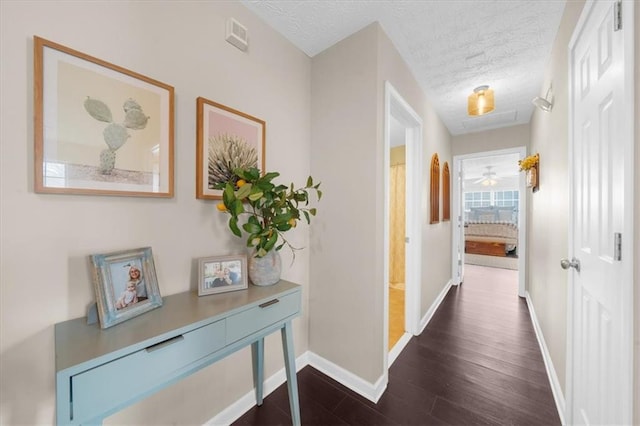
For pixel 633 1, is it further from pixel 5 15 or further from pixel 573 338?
pixel 5 15

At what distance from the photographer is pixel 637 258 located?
0.74 meters

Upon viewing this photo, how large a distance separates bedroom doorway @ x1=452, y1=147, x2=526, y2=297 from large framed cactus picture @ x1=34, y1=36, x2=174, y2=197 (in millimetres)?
4015

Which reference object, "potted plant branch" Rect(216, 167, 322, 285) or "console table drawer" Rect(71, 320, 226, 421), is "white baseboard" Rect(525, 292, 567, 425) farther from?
"console table drawer" Rect(71, 320, 226, 421)

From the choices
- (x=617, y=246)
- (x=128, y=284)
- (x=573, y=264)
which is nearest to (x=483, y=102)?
(x=573, y=264)

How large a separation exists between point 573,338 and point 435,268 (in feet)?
5.62

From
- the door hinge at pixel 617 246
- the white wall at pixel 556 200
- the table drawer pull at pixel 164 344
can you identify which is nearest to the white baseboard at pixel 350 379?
the white wall at pixel 556 200

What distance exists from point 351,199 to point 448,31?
1.34m

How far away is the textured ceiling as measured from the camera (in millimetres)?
1451

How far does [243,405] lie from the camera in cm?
144

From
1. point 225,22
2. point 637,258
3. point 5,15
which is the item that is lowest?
point 637,258

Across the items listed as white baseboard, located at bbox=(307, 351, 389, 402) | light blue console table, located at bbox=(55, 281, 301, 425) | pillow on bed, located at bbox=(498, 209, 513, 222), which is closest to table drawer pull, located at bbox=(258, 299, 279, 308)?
light blue console table, located at bbox=(55, 281, 301, 425)

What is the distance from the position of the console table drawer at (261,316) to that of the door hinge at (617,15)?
1648 millimetres

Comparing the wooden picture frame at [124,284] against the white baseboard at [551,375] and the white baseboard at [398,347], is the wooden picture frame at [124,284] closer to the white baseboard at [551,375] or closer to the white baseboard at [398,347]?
the white baseboard at [398,347]

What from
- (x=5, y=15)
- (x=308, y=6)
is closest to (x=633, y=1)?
(x=308, y=6)
